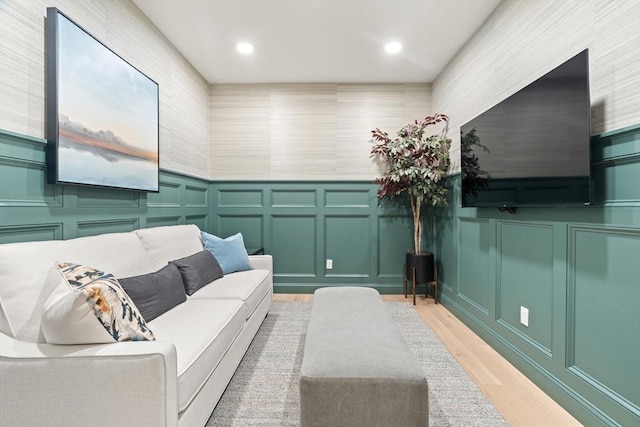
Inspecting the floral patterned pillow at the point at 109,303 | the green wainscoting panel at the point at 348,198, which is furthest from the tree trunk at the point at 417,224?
the floral patterned pillow at the point at 109,303

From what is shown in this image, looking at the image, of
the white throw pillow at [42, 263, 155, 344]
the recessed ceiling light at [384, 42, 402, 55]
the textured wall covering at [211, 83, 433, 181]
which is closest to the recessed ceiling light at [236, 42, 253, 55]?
the textured wall covering at [211, 83, 433, 181]

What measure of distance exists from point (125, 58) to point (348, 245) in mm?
2941

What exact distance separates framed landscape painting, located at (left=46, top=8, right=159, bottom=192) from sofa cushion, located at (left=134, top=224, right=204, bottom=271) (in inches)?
15.3

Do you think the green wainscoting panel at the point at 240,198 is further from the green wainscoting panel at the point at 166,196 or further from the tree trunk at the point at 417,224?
the tree trunk at the point at 417,224

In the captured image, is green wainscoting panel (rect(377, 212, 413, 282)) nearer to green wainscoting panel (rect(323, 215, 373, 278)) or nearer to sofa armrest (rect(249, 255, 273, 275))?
green wainscoting panel (rect(323, 215, 373, 278))

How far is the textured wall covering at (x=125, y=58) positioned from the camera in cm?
149

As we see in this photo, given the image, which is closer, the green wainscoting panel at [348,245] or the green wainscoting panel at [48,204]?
the green wainscoting panel at [48,204]

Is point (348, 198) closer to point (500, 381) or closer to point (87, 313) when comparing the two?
point (500, 381)

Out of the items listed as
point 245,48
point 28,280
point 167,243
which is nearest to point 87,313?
point 28,280

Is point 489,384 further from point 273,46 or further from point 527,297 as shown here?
point 273,46

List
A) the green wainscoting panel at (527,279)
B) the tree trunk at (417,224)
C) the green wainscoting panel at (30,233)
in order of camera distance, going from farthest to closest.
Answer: the tree trunk at (417,224) → the green wainscoting panel at (527,279) → the green wainscoting panel at (30,233)

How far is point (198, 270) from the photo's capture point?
7.71 ft

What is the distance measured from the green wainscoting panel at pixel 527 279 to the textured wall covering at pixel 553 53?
74 cm

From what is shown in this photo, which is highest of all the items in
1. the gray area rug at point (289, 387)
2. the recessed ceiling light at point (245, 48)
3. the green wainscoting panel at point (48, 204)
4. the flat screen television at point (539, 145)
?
the recessed ceiling light at point (245, 48)
